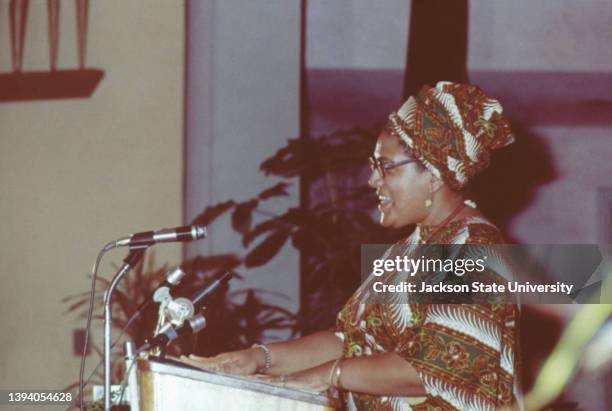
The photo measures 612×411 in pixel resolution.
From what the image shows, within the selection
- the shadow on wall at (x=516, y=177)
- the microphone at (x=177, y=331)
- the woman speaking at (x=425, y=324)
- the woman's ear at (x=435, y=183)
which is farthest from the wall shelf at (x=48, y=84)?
the microphone at (x=177, y=331)

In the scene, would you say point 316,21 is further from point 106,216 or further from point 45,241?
point 45,241

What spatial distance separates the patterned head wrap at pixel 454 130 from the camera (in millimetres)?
2051

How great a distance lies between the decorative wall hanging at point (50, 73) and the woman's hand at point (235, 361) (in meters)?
2.82

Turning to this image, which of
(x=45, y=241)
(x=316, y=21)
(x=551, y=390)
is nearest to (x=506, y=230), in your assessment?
(x=551, y=390)

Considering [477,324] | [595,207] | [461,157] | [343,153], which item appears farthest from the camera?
[595,207]

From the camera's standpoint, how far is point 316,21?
179 inches

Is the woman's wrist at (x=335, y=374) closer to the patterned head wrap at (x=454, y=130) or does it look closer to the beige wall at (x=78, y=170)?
the patterned head wrap at (x=454, y=130)

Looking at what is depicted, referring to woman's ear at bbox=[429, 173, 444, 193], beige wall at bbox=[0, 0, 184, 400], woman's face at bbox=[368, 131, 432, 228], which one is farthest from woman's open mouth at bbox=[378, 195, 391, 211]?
beige wall at bbox=[0, 0, 184, 400]

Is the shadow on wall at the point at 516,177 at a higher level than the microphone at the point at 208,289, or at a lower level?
higher

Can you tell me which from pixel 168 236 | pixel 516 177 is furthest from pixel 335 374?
pixel 516 177

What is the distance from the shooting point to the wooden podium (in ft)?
5.30

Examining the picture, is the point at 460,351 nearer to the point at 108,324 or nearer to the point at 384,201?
the point at 384,201

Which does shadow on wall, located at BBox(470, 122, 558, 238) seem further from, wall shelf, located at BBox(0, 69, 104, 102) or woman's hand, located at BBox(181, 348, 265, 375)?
woman's hand, located at BBox(181, 348, 265, 375)

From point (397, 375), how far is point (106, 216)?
3013 mm
